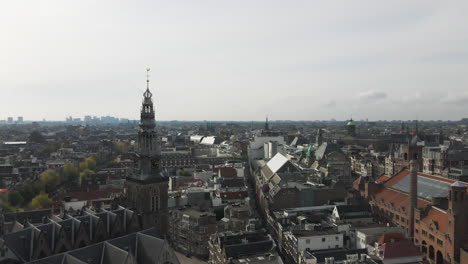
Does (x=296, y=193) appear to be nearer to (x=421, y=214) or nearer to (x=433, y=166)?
(x=421, y=214)

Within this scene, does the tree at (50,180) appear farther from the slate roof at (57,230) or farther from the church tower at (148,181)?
the church tower at (148,181)

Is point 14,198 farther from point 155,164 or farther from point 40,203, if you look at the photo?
point 155,164

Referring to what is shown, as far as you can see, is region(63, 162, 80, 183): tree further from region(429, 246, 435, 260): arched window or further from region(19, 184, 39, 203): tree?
region(429, 246, 435, 260): arched window

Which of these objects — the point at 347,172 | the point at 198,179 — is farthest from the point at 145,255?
the point at 347,172

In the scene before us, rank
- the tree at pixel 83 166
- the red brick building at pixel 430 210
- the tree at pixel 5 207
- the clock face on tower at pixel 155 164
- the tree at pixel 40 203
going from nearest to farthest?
1. the clock face on tower at pixel 155 164
2. the red brick building at pixel 430 210
3. the tree at pixel 5 207
4. the tree at pixel 40 203
5. the tree at pixel 83 166

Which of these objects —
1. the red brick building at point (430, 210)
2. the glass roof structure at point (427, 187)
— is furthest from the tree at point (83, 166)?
the glass roof structure at point (427, 187)

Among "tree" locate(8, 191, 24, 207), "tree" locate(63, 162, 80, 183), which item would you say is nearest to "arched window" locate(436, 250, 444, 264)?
"tree" locate(8, 191, 24, 207)

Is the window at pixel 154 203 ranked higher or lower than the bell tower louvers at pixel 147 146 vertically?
lower
